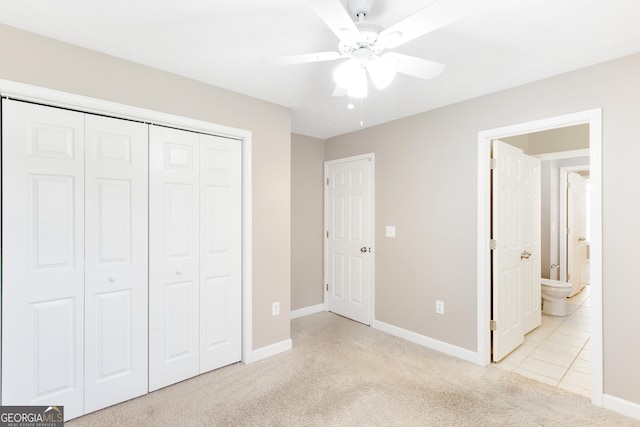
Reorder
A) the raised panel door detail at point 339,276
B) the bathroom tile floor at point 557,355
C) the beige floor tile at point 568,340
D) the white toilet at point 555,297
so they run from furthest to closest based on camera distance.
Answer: the raised panel door detail at point 339,276
the white toilet at point 555,297
the beige floor tile at point 568,340
the bathroom tile floor at point 557,355

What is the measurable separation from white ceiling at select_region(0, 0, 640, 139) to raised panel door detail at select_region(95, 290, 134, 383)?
5.61ft

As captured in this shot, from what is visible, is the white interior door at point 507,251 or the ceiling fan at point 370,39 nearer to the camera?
the ceiling fan at point 370,39

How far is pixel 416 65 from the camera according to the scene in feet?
4.97

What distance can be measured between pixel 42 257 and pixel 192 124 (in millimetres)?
1350

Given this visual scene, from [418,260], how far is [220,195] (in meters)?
2.12

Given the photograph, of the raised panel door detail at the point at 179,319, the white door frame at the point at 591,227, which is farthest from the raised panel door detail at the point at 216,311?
the white door frame at the point at 591,227

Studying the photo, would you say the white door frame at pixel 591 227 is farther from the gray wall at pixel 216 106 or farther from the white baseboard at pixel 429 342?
the gray wall at pixel 216 106

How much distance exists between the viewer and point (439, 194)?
10.0 feet

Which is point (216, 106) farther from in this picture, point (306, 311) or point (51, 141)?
point (306, 311)

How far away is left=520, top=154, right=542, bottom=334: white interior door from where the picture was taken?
10.7ft

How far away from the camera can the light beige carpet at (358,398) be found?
1.99m

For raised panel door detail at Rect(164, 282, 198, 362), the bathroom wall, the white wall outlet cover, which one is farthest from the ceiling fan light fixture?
the bathroom wall

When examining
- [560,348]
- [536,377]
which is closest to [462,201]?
[536,377]

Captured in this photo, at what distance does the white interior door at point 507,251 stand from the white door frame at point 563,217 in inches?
92.9
